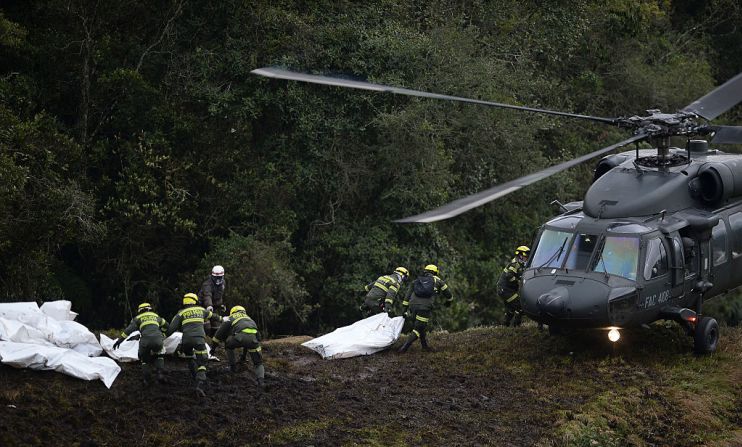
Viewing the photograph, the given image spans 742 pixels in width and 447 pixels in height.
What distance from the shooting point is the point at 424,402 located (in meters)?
14.7

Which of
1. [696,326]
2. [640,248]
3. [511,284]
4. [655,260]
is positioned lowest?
[511,284]

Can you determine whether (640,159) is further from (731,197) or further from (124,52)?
(124,52)

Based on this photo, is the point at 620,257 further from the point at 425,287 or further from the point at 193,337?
the point at 193,337

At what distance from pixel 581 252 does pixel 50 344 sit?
840 cm

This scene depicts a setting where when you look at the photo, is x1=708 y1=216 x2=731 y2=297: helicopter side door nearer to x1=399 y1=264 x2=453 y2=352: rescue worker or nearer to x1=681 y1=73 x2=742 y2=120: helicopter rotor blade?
x1=681 y1=73 x2=742 y2=120: helicopter rotor blade

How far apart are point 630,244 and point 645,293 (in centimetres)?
80

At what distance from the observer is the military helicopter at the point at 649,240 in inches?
612

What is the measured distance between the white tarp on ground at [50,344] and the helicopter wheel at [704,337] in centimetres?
922

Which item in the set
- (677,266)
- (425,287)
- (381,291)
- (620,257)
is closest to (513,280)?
(425,287)

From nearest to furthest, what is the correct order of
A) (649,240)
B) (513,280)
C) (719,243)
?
(649,240) → (719,243) → (513,280)

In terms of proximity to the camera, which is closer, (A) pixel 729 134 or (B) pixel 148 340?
(B) pixel 148 340

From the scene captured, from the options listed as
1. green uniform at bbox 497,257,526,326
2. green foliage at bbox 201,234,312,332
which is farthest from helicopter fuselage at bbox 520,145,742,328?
green foliage at bbox 201,234,312,332

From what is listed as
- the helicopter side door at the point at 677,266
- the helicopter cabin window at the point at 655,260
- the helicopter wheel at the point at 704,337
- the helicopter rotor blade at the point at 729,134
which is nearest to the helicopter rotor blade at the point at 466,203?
the helicopter cabin window at the point at 655,260

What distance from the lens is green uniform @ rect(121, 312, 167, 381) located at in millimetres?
14817
